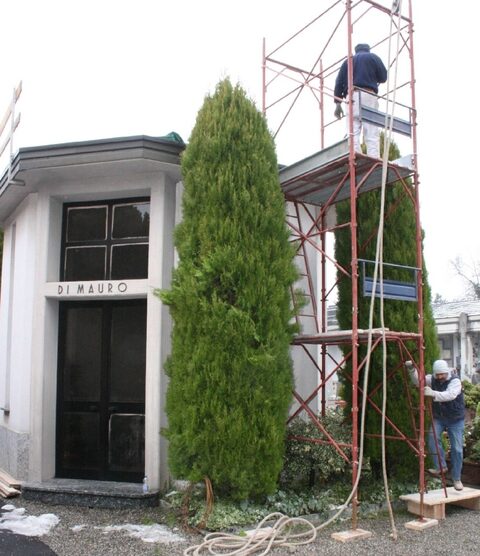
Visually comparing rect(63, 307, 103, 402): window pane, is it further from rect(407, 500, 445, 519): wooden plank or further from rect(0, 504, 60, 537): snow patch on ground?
rect(407, 500, 445, 519): wooden plank

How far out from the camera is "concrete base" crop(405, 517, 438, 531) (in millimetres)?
6125

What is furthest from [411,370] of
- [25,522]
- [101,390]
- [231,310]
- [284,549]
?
[25,522]

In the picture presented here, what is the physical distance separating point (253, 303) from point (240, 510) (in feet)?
6.91

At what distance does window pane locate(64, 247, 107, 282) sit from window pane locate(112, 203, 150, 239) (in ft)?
1.11

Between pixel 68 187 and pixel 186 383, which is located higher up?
pixel 68 187

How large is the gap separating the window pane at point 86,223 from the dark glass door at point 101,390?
914 millimetres

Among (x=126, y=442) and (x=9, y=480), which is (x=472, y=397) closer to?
(x=126, y=442)

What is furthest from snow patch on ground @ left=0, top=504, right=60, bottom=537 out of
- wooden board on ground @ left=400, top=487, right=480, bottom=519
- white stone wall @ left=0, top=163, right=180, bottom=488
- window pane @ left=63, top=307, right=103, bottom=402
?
wooden board on ground @ left=400, top=487, right=480, bottom=519

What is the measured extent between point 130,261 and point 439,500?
4.66 m

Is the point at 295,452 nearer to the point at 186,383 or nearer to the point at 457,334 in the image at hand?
the point at 186,383

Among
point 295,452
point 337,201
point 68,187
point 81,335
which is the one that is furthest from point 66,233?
point 295,452

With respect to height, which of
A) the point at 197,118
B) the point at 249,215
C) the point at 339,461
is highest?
the point at 197,118

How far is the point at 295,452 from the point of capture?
6.82 meters

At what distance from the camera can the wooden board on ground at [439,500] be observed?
21.1 ft
